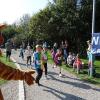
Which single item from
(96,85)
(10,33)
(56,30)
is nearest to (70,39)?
(56,30)

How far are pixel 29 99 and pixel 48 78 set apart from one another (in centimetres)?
472

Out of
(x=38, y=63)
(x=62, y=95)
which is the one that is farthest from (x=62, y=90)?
(x=38, y=63)

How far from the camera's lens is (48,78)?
16.2 meters

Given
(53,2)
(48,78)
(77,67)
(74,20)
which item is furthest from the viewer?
(53,2)

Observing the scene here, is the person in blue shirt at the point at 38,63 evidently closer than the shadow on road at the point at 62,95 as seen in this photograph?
No

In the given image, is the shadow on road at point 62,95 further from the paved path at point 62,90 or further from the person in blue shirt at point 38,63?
the person in blue shirt at point 38,63

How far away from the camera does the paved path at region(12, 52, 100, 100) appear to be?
38.8 feet

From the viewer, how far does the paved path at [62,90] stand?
465 inches

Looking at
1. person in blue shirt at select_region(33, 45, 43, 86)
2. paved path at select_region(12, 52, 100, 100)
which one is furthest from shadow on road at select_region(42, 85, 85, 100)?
person in blue shirt at select_region(33, 45, 43, 86)

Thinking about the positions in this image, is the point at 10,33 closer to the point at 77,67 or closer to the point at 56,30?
the point at 56,30

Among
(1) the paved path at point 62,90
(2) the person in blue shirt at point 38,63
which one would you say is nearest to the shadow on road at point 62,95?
(1) the paved path at point 62,90

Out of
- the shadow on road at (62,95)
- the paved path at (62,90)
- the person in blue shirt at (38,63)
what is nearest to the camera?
the shadow on road at (62,95)

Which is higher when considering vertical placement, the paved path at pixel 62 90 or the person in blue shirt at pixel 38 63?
the person in blue shirt at pixel 38 63

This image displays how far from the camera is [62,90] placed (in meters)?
13.0
